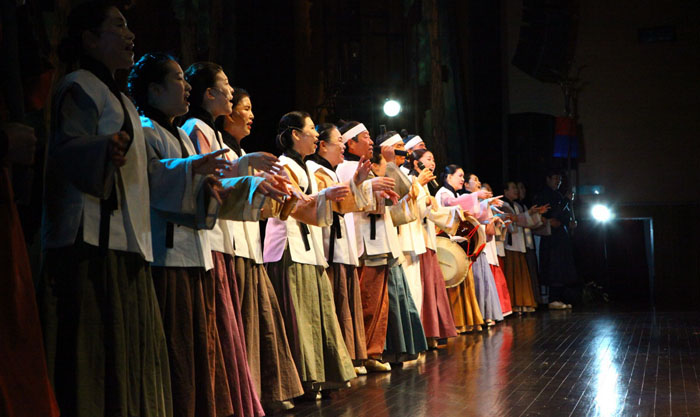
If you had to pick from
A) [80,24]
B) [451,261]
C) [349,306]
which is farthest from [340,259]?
[451,261]

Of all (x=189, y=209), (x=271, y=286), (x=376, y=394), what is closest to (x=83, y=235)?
(x=189, y=209)

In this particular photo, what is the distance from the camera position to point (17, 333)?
81.1 inches

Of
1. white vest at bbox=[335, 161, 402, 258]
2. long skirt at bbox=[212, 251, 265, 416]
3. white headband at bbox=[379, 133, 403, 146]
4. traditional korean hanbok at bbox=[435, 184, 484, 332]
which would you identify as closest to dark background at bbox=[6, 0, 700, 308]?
traditional korean hanbok at bbox=[435, 184, 484, 332]

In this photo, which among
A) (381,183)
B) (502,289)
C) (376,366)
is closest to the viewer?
(381,183)

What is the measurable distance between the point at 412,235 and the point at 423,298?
0.61m

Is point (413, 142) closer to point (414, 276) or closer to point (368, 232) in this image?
point (414, 276)

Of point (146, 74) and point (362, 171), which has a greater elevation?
point (146, 74)

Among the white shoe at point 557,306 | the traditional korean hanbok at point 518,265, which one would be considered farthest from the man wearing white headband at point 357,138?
the white shoe at point 557,306

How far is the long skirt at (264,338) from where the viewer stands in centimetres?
357

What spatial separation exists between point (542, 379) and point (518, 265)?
18.5 ft

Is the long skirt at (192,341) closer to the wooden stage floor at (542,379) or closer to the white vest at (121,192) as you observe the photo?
the white vest at (121,192)

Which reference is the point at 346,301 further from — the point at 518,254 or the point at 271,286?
the point at 518,254

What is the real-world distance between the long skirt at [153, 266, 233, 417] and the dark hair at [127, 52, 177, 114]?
0.66m

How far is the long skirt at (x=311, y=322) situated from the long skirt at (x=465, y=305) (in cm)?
343
